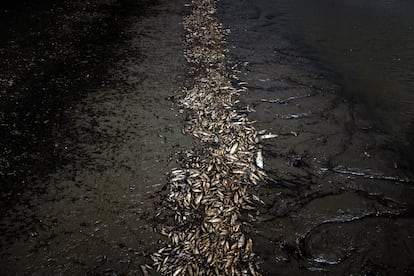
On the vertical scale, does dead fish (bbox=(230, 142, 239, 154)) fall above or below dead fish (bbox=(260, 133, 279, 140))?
below

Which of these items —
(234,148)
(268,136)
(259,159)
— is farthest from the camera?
(268,136)

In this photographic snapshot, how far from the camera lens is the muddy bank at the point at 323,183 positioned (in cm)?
409

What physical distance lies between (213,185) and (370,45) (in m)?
7.69

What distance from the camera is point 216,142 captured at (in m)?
5.79

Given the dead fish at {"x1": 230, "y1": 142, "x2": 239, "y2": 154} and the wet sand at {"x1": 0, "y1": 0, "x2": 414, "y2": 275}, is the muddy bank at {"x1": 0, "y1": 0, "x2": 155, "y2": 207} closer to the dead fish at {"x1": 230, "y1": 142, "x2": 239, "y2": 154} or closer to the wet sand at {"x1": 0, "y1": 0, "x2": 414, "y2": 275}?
the wet sand at {"x1": 0, "y1": 0, "x2": 414, "y2": 275}

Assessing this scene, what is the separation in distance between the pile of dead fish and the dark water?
124 inches

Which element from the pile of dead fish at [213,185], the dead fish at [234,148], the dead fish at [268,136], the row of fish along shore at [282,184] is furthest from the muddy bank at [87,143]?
the dead fish at [268,136]

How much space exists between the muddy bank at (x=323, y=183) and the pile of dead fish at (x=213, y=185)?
0.27 m

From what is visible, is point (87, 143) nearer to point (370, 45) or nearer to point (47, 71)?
point (47, 71)

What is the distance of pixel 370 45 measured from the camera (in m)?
9.51

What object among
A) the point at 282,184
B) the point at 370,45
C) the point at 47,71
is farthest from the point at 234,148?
the point at 370,45

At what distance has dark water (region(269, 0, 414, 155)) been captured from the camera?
23.2 feet

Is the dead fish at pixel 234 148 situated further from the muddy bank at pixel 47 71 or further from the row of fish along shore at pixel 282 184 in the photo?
the muddy bank at pixel 47 71

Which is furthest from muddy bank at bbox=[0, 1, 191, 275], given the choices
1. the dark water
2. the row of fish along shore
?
the dark water
